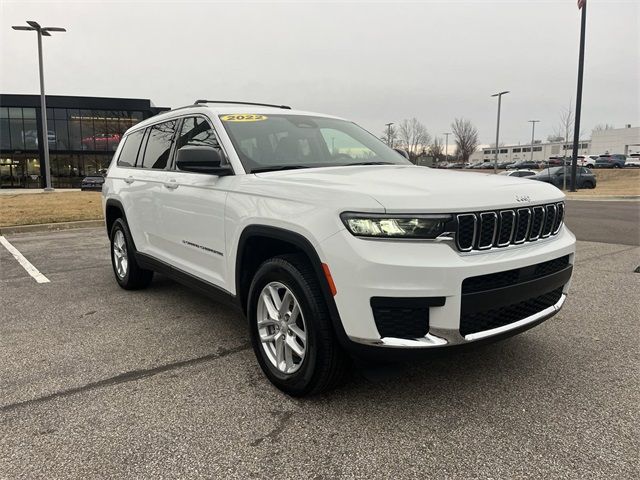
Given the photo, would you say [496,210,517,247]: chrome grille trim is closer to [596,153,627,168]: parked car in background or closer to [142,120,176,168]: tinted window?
[142,120,176,168]: tinted window

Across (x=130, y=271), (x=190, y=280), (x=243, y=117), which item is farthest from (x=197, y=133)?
(x=130, y=271)

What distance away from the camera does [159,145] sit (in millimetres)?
4836

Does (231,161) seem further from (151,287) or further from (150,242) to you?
(151,287)

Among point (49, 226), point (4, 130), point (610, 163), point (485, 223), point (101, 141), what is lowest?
point (49, 226)

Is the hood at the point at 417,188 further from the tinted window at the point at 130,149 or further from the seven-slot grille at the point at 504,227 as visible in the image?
the tinted window at the point at 130,149

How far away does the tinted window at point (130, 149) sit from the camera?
543 centimetres

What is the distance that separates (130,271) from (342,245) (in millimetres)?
3706

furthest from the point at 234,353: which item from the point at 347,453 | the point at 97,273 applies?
the point at 97,273

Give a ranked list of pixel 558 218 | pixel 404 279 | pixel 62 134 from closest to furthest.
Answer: pixel 404 279
pixel 558 218
pixel 62 134

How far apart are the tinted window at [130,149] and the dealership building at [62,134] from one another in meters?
35.1

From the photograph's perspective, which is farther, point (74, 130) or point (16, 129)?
point (74, 130)

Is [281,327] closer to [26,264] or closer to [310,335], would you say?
[310,335]

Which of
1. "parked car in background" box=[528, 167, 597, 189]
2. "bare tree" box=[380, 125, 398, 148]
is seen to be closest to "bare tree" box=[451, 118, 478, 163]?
"bare tree" box=[380, 125, 398, 148]

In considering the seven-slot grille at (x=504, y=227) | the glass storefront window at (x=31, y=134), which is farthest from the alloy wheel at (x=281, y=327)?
the glass storefront window at (x=31, y=134)
